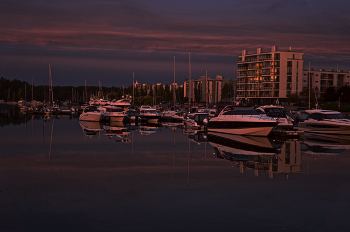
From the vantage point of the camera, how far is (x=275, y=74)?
124 m

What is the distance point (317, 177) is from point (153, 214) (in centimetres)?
766

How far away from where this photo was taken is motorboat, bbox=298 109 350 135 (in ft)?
105

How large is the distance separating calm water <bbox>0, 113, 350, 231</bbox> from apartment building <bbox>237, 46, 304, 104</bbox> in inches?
4202

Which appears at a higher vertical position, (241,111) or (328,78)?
(328,78)

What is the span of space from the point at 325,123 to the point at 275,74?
93.9 meters

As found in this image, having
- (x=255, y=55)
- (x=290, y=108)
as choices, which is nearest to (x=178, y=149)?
(x=290, y=108)

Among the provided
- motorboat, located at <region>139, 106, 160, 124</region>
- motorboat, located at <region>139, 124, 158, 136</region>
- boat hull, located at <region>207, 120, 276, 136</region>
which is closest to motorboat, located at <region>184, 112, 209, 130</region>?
motorboat, located at <region>139, 124, 158, 136</region>

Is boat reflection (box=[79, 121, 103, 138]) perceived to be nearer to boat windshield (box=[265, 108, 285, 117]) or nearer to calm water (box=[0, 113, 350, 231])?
calm water (box=[0, 113, 350, 231])

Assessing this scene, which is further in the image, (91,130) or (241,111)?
(91,130)

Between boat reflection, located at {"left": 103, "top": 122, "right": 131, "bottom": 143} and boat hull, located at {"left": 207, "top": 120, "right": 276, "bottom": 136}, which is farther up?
boat hull, located at {"left": 207, "top": 120, "right": 276, "bottom": 136}

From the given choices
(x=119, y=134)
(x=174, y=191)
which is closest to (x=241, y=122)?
(x=119, y=134)

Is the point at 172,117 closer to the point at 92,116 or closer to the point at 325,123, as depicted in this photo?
the point at 92,116

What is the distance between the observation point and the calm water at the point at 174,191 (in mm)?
8805

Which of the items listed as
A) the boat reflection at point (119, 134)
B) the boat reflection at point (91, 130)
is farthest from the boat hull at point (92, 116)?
the boat reflection at point (119, 134)
